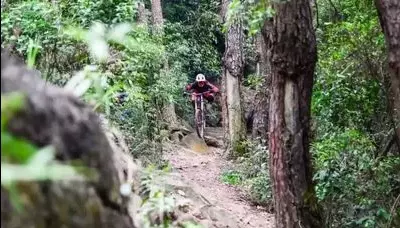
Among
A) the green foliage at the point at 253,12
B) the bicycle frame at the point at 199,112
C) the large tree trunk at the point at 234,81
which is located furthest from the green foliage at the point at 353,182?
the bicycle frame at the point at 199,112

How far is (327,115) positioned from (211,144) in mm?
8085

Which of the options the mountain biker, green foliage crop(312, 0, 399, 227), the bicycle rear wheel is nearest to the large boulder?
green foliage crop(312, 0, 399, 227)

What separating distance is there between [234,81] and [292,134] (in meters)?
7.02

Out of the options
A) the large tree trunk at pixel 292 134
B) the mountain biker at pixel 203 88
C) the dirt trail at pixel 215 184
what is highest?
the mountain biker at pixel 203 88

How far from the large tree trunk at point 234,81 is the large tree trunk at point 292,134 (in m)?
6.63

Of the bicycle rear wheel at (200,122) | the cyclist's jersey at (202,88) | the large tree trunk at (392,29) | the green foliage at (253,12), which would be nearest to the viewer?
the green foliage at (253,12)

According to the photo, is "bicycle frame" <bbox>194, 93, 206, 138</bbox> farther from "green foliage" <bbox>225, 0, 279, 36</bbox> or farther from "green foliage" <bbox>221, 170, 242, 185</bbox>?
"green foliage" <bbox>225, 0, 279, 36</bbox>

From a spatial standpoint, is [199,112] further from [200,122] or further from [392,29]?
[392,29]

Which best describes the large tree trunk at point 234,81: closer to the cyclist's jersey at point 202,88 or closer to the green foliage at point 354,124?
the cyclist's jersey at point 202,88

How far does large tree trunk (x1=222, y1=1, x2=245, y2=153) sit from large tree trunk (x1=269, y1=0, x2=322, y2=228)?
663cm

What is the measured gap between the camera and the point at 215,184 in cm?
1009

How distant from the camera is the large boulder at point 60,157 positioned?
4.99 feet

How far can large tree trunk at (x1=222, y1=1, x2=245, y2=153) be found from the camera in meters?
12.4

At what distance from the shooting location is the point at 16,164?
1.31 meters
